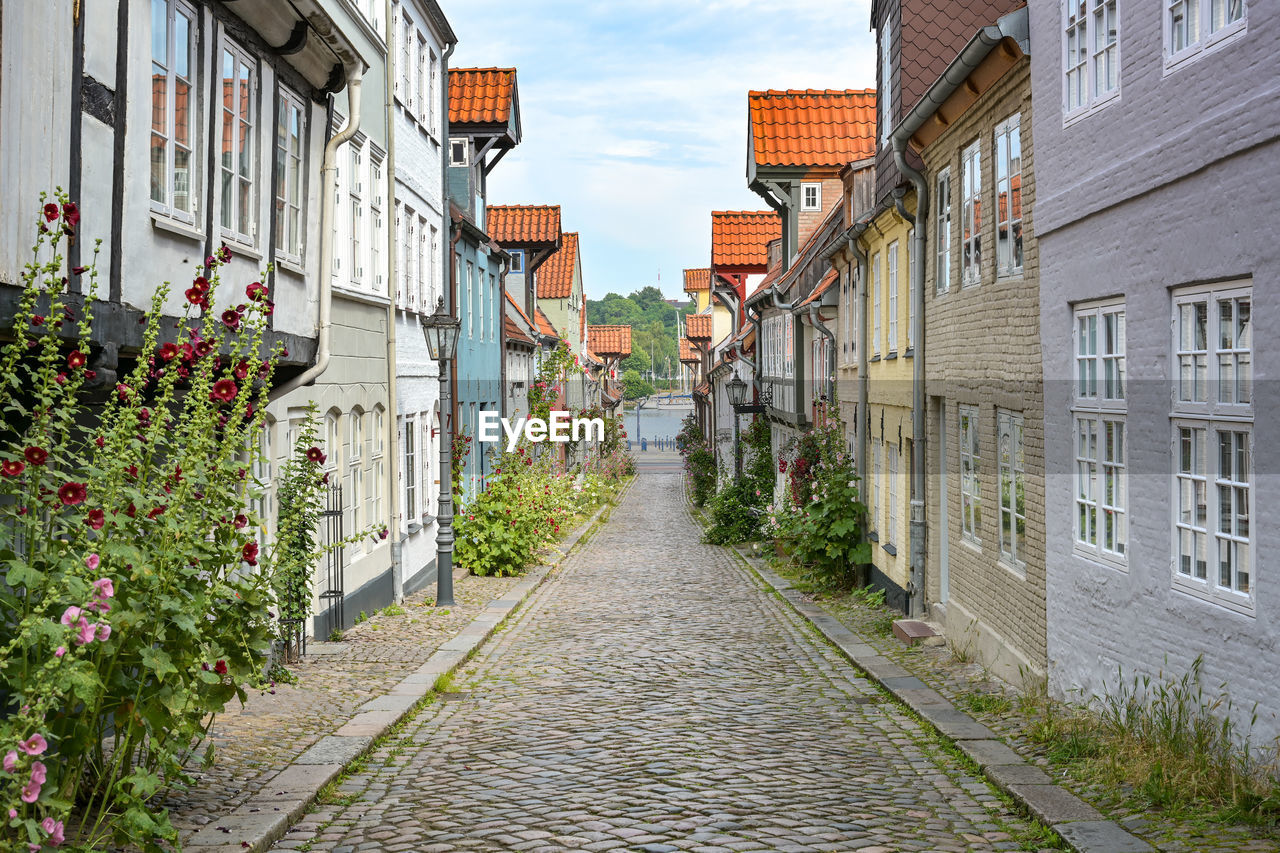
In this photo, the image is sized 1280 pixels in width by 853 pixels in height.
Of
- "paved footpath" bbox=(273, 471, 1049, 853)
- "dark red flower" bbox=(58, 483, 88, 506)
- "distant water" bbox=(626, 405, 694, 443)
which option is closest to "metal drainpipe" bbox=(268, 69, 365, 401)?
"paved footpath" bbox=(273, 471, 1049, 853)

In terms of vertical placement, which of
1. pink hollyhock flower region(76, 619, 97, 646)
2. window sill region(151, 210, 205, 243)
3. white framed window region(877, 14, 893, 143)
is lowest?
pink hollyhock flower region(76, 619, 97, 646)

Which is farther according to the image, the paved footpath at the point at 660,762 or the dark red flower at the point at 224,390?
the paved footpath at the point at 660,762

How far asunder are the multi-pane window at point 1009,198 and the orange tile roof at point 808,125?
15776 mm

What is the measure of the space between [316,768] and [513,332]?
25.0m

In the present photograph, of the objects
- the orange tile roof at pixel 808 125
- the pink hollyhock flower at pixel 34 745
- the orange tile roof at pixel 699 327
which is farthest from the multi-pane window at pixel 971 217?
the orange tile roof at pixel 699 327

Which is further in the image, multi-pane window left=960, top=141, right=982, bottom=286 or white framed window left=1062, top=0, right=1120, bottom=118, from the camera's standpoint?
multi-pane window left=960, top=141, right=982, bottom=286

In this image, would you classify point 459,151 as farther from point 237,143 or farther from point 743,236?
point 237,143

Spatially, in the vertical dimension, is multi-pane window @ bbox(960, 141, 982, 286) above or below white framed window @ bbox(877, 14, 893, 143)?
below

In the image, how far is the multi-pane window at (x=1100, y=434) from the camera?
826 cm

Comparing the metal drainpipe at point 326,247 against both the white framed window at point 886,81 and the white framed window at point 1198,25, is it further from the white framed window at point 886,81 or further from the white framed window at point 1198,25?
the white framed window at point 886,81

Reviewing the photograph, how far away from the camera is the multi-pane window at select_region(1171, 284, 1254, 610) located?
6625 millimetres

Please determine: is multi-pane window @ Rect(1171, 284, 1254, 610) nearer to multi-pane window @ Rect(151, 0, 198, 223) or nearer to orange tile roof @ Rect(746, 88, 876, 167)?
multi-pane window @ Rect(151, 0, 198, 223)

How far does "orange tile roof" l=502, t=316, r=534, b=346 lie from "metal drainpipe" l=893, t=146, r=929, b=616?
17088mm

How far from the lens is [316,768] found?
7.84m
